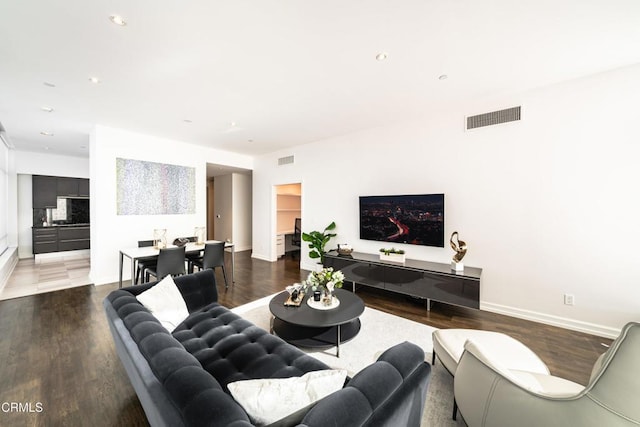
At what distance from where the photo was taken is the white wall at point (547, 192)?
2549mm

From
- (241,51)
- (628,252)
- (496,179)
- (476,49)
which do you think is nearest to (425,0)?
(476,49)

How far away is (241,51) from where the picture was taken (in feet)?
7.35

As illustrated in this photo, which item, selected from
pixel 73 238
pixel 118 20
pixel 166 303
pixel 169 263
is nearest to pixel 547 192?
pixel 166 303

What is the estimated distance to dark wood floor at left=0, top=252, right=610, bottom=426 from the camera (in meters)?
1.66

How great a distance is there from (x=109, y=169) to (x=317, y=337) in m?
4.78

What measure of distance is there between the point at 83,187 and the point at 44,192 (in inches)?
29.9

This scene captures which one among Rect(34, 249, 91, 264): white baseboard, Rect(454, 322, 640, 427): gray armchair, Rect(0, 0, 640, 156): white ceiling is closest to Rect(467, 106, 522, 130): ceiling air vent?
Rect(0, 0, 640, 156): white ceiling

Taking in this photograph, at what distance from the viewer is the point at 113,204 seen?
4391 millimetres

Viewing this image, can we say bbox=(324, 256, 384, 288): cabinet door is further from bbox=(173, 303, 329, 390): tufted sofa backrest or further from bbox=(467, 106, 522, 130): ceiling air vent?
bbox=(467, 106, 522, 130): ceiling air vent

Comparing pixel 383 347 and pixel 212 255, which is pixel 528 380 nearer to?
pixel 383 347

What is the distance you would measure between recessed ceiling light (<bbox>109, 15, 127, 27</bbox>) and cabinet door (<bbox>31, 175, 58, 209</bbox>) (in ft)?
23.6

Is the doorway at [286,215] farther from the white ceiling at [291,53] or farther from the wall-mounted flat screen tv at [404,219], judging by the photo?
the white ceiling at [291,53]

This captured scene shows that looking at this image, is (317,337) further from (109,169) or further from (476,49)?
(109,169)

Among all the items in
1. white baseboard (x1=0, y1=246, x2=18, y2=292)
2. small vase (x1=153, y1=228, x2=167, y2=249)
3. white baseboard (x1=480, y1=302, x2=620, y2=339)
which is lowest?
white baseboard (x1=480, y1=302, x2=620, y2=339)
